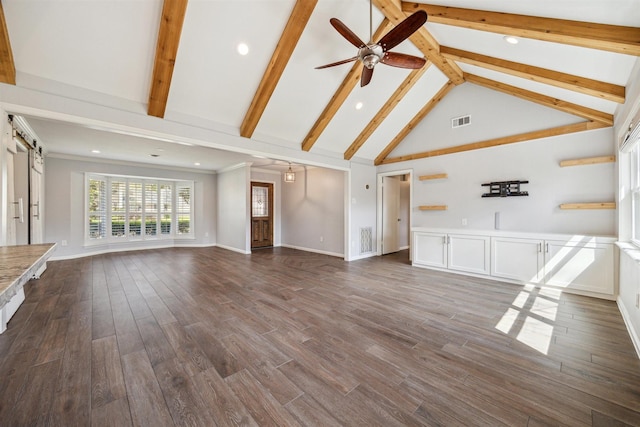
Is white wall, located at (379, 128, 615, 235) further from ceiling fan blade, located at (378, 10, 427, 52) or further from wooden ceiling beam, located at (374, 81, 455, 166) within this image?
ceiling fan blade, located at (378, 10, 427, 52)

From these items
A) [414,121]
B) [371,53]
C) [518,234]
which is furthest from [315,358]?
[414,121]

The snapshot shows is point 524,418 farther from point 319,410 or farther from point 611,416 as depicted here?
point 319,410

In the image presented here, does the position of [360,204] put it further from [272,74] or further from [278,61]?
[278,61]

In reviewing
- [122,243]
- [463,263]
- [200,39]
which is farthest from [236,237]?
[463,263]

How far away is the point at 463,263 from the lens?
4.86m

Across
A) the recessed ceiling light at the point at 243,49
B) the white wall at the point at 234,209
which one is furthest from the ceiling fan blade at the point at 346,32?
the white wall at the point at 234,209

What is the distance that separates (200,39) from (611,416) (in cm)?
489

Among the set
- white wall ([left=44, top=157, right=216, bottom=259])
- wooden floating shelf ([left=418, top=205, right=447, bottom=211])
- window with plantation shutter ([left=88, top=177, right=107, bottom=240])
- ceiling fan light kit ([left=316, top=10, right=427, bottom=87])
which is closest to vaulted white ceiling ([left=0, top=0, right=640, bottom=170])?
ceiling fan light kit ([left=316, top=10, right=427, bottom=87])

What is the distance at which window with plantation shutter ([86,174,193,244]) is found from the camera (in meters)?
6.79

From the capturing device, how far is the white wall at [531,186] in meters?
3.75

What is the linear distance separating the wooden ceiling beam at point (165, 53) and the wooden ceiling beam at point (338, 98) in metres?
2.43

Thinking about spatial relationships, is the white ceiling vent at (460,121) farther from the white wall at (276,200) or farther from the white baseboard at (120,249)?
the white baseboard at (120,249)

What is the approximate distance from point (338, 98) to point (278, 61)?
1.32 metres

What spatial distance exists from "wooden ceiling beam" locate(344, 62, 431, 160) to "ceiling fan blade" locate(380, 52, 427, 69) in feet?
3.84
